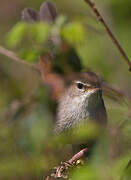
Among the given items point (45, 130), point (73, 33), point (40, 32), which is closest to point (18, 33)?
point (40, 32)

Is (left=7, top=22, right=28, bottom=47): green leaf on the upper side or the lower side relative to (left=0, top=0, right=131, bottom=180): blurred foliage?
upper

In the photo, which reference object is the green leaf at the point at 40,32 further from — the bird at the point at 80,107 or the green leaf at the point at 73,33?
the bird at the point at 80,107

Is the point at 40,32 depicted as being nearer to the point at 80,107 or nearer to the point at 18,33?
the point at 18,33

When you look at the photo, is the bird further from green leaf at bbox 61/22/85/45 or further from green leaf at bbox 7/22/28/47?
green leaf at bbox 7/22/28/47

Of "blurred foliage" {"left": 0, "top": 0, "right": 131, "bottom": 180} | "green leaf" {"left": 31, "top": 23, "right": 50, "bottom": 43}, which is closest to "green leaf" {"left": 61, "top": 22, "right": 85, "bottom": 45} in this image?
"blurred foliage" {"left": 0, "top": 0, "right": 131, "bottom": 180}

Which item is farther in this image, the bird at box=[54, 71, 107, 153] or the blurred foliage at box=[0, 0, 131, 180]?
the bird at box=[54, 71, 107, 153]

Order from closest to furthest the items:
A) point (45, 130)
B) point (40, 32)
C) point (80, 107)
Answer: point (45, 130)
point (40, 32)
point (80, 107)

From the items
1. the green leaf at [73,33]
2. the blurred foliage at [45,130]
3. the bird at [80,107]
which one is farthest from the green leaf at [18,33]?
the bird at [80,107]

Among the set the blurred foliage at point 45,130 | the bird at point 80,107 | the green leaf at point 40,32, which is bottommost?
the bird at point 80,107

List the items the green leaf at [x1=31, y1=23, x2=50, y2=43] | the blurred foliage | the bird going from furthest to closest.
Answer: the bird
the green leaf at [x1=31, y1=23, x2=50, y2=43]
the blurred foliage
